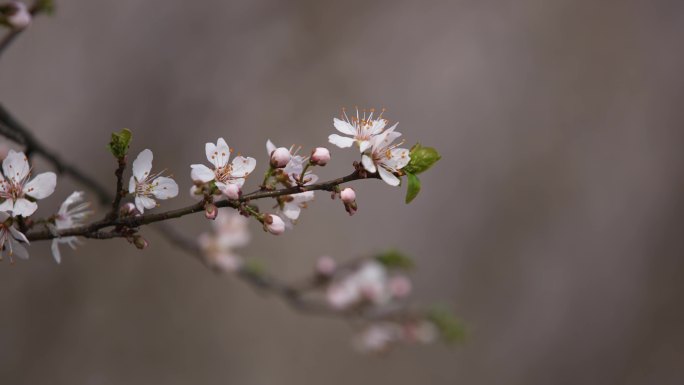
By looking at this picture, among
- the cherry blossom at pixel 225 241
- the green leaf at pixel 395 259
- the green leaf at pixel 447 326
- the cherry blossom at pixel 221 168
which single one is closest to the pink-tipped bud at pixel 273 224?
the cherry blossom at pixel 221 168

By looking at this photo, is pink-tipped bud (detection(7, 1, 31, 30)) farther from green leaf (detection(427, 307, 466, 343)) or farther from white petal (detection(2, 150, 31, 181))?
green leaf (detection(427, 307, 466, 343))

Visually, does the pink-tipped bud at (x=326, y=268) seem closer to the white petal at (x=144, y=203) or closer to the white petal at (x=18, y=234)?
the white petal at (x=144, y=203)

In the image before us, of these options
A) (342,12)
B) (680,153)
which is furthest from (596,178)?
(342,12)

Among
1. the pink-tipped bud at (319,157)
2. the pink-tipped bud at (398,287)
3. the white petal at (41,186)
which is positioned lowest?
the white petal at (41,186)

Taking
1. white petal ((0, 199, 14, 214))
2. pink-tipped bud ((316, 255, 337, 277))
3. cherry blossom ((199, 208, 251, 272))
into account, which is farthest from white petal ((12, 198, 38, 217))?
pink-tipped bud ((316, 255, 337, 277))

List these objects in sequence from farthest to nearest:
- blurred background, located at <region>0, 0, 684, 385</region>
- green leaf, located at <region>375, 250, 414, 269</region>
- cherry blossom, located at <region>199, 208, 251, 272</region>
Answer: blurred background, located at <region>0, 0, 684, 385</region>
cherry blossom, located at <region>199, 208, 251, 272</region>
green leaf, located at <region>375, 250, 414, 269</region>

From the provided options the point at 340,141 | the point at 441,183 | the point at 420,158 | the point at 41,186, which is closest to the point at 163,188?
the point at 41,186
